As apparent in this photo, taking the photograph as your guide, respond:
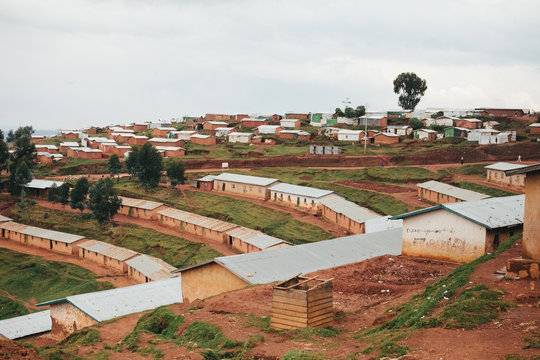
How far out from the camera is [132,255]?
4406 cm

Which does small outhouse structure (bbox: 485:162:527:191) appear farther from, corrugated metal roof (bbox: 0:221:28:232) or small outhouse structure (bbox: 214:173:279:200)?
corrugated metal roof (bbox: 0:221:28:232)

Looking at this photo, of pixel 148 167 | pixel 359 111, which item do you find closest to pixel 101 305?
pixel 148 167

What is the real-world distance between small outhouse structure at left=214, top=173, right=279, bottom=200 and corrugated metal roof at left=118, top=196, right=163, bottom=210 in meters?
9.32

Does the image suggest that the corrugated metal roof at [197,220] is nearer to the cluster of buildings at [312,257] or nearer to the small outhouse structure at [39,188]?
the small outhouse structure at [39,188]

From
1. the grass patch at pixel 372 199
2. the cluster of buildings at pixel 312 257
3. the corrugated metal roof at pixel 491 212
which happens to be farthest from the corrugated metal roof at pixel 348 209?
the corrugated metal roof at pixel 491 212

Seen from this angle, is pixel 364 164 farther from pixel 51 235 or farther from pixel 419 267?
pixel 419 267

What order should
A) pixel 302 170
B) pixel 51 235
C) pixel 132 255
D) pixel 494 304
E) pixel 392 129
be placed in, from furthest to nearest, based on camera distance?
pixel 392 129 < pixel 302 170 < pixel 51 235 < pixel 132 255 < pixel 494 304

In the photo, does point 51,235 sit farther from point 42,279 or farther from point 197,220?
point 197,220

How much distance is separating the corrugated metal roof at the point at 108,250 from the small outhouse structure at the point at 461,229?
90.8 feet

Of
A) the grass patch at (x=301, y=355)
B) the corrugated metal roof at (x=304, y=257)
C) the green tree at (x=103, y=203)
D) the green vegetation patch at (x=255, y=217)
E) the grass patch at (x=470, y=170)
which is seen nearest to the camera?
the grass patch at (x=301, y=355)

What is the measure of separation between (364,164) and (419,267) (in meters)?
49.1

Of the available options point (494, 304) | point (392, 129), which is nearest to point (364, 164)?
point (392, 129)

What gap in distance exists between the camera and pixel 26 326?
1113 inches

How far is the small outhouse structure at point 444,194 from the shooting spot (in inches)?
1903
